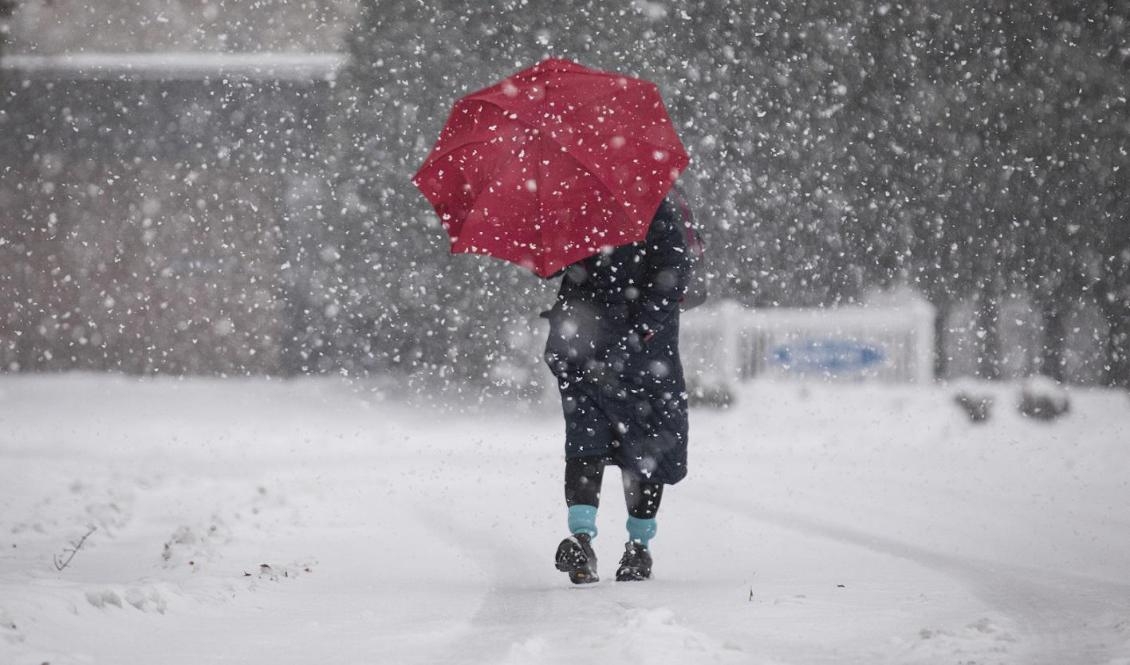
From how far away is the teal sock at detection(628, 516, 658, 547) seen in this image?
4020 millimetres

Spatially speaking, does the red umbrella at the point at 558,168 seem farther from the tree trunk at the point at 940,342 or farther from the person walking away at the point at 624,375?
the tree trunk at the point at 940,342

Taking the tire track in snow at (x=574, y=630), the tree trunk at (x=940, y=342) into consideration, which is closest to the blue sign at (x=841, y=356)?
the tree trunk at (x=940, y=342)

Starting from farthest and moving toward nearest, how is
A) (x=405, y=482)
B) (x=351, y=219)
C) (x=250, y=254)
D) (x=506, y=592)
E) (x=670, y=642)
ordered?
(x=250, y=254) → (x=351, y=219) → (x=405, y=482) → (x=506, y=592) → (x=670, y=642)

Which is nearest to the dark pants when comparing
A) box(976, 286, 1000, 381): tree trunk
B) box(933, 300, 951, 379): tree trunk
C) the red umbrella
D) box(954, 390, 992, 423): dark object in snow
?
the red umbrella

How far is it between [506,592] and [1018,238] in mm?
12592

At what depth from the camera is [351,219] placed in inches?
507

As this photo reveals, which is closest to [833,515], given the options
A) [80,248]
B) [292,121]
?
[292,121]

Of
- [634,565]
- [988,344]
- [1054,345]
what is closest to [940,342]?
[988,344]

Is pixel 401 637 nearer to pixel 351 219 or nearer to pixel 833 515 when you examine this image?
pixel 833 515

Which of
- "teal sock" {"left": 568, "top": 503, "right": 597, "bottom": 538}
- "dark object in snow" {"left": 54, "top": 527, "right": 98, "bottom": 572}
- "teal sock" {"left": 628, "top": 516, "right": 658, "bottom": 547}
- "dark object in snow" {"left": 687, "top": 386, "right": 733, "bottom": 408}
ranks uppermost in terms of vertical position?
"teal sock" {"left": 568, "top": 503, "right": 597, "bottom": 538}

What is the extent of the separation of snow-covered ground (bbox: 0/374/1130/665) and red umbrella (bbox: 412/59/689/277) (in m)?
1.20

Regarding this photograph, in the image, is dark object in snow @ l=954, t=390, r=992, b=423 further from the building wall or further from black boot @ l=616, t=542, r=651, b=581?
the building wall

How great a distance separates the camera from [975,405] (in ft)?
33.9

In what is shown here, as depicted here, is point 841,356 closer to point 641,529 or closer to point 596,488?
point 641,529
